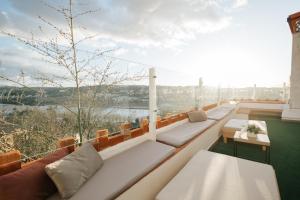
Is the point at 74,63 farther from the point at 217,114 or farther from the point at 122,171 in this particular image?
the point at 217,114

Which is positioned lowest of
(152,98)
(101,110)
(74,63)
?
(101,110)

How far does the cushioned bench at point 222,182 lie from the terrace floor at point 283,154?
615 millimetres

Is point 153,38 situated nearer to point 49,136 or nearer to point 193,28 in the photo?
point 193,28

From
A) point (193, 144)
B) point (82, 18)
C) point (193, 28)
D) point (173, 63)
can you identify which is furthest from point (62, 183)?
point (193, 28)

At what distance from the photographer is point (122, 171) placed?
63.6 inches

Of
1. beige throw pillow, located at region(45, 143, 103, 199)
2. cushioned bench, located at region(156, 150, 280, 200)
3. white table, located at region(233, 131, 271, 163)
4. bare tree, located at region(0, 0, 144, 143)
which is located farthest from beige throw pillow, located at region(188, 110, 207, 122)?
beige throw pillow, located at region(45, 143, 103, 199)

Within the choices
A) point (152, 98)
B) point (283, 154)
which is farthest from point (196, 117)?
point (283, 154)

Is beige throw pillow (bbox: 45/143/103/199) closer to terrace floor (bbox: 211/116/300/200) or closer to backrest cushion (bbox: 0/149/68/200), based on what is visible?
backrest cushion (bbox: 0/149/68/200)

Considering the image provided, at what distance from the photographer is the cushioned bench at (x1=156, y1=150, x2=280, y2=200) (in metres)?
1.31

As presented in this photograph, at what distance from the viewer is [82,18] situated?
2.08 m

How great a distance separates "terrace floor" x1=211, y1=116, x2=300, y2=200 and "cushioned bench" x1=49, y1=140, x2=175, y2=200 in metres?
1.50

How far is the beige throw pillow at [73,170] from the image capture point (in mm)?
1231

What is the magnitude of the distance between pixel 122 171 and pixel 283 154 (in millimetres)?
3106

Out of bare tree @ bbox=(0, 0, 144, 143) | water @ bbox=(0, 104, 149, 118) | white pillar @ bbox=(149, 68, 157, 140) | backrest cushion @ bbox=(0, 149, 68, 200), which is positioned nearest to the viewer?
backrest cushion @ bbox=(0, 149, 68, 200)
